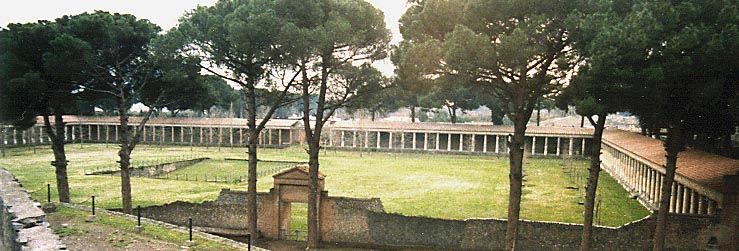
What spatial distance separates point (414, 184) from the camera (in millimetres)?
30625

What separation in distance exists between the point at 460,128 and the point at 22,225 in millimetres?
44175

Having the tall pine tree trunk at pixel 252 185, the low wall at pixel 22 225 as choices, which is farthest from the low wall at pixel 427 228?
the low wall at pixel 22 225

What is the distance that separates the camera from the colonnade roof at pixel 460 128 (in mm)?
49531

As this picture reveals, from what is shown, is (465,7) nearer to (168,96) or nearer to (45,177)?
(168,96)

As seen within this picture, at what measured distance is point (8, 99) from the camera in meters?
18.7

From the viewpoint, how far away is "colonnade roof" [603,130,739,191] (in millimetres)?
17156

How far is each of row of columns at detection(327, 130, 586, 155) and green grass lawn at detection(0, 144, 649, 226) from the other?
13.9 ft

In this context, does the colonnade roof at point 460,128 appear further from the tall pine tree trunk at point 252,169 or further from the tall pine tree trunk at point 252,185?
the tall pine tree trunk at point 252,185

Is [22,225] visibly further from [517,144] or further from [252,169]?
[517,144]

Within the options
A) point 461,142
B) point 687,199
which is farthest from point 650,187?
point 461,142

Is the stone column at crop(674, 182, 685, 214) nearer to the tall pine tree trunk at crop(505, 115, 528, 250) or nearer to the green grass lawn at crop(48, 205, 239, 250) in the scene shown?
the tall pine tree trunk at crop(505, 115, 528, 250)

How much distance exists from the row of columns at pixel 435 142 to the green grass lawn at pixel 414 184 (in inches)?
166

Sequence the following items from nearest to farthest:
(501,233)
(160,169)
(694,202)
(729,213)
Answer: (729,213) → (501,233) → (694,202) → (160,169)

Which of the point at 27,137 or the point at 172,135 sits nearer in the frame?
the point at 27,137
